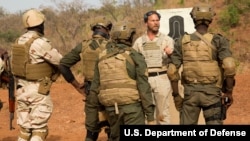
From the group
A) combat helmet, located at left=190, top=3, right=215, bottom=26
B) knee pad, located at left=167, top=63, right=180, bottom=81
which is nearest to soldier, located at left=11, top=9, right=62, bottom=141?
knee pad, located at left=167, top=63, right=180, bottom=81

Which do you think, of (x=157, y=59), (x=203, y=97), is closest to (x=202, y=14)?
(x=203, y=97)

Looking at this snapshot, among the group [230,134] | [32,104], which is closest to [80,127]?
[32,104]

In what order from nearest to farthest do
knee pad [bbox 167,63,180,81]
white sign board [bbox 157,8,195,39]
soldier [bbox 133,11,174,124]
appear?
1. knee pad [bbox 167,63,180,81]
2. soldier [bbox 133,11,174,124]
3. white sign board [bbox 157,8,195,39]

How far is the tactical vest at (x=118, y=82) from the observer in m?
4.89

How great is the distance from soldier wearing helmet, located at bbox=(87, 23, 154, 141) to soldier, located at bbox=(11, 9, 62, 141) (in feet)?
3.44

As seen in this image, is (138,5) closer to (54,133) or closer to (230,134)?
(54,133)

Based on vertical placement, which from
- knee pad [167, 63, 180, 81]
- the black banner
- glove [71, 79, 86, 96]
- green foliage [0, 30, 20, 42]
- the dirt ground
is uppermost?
green foliage [0, 30, 20, 42]

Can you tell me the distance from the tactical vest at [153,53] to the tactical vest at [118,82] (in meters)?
1.48

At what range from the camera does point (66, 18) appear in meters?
19.5

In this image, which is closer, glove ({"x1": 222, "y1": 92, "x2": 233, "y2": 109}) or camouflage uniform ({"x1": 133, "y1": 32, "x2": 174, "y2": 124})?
glove ({"x1": 222, "y1": 92, "x2": 233, "y2": 109})

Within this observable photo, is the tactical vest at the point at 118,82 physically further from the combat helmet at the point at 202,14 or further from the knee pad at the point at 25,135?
the knee pad at the point at 25,135

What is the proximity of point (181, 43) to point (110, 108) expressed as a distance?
1.12 metres

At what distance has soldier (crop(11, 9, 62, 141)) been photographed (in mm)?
5766

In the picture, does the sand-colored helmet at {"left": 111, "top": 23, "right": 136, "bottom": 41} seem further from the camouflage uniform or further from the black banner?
the camouflage uniform
